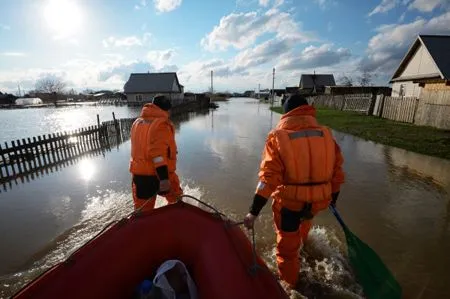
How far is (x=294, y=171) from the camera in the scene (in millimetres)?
2699

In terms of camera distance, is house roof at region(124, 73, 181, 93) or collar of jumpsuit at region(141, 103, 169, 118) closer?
collar of jumpsuit at region(141, 103, 169, 118)

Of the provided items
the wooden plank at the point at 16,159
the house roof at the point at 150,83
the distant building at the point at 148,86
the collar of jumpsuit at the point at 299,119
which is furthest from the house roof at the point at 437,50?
the house roof at the point at 150,83

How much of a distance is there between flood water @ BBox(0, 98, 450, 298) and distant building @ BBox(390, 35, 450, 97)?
14.1 meters

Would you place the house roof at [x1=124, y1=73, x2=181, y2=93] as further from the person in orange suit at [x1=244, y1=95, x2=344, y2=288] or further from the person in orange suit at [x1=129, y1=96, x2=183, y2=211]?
the person in orange suit at [x1=244, y1=95, x2=344, y2=288]

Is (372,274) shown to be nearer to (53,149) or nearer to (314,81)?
(53,149)

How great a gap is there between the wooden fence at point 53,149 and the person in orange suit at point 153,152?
5.78 m

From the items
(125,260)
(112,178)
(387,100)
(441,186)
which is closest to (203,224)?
(125,260)

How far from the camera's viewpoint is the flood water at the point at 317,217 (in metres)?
3.67

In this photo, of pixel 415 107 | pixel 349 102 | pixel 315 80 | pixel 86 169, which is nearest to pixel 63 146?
pixel 86 169

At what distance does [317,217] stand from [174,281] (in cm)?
349

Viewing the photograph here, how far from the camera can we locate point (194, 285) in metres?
2.36

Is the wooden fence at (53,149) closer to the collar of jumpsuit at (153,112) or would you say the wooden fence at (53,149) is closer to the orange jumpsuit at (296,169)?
the collar of jumpsuit at (153,112)

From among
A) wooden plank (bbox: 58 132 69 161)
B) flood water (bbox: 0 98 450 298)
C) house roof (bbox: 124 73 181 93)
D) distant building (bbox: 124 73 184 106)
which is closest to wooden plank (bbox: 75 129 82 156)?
wooden plank (bbox: 58 132 69 161)

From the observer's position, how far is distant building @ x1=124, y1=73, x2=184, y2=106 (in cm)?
5028
